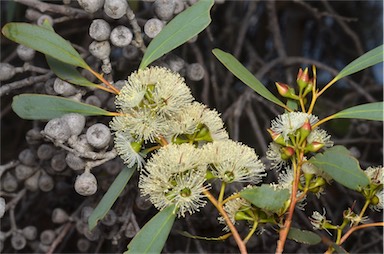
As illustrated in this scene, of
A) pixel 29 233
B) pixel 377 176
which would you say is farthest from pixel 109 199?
pixel 29 233

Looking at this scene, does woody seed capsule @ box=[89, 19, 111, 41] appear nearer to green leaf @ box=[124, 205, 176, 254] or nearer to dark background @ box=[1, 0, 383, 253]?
dark background @ box=[1, 0, 383, 253]

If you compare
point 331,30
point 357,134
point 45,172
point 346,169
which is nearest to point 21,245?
point 45,172

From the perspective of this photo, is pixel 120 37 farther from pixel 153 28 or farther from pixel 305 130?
pixel 305 130

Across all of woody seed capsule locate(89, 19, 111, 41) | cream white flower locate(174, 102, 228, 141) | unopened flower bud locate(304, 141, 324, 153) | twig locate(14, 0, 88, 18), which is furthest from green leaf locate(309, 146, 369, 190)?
twig locate(14, 0, 88, 18)

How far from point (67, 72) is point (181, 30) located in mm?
160

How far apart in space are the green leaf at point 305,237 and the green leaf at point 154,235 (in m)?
0.16

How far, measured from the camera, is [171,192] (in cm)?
71

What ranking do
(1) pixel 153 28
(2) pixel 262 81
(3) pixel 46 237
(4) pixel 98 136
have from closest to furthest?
(4) pixel 98 136 → (1) pixel 153 28 → (3) pixel 46 237 → (2) pixel 262 81

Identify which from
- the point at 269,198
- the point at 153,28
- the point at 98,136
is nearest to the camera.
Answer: the point at 269,198

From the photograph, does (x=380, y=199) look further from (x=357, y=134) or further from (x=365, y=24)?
(x=365, y=24)

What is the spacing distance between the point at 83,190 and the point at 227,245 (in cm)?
40

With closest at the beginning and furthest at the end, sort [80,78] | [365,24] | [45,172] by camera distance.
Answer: [80,78]
[45,172]
[365,24]

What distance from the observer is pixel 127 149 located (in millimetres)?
746

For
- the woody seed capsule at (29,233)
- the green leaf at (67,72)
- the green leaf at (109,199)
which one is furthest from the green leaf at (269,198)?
the woody seed capsule at (29,233)
